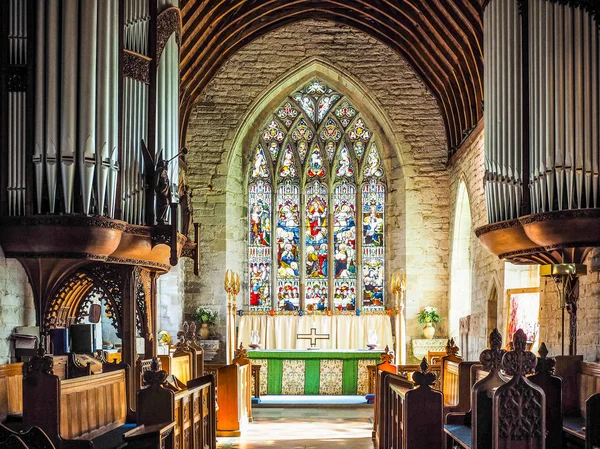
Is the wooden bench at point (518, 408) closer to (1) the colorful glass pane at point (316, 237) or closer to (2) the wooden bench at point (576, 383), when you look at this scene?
(2) the wooden bench at point (576, 383)

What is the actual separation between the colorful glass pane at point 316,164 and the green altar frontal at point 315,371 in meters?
4.05

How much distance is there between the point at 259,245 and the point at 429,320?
140 inches

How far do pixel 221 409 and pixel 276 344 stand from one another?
261 inches

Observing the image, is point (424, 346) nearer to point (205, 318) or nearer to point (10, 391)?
point (205, 318)

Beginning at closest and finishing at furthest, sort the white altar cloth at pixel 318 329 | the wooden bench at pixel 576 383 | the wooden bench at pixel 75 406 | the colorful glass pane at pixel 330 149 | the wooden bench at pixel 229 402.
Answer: the wooden bench at pixel 75 406
the wooden bench at pixel 576 383
the wooden bench at pixel 229 402
the white altar cloth at pixel 318 329
the colorful glass pane at pixel 330 149

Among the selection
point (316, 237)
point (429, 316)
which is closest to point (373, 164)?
point (316, 237)

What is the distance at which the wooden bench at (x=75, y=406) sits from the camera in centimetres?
597

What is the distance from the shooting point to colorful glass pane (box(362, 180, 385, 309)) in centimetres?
1825

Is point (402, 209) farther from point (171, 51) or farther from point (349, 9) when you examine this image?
point (171, 51)

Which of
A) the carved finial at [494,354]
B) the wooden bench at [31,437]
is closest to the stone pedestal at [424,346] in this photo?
the carved finial at [494,354]

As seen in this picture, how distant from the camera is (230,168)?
17484 mm

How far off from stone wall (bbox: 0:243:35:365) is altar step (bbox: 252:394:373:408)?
699 cm

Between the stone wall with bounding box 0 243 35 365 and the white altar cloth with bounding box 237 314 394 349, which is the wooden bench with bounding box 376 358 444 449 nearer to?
the stone wall with bounding box 0 243 35 365

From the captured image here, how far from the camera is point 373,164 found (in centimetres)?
1850
